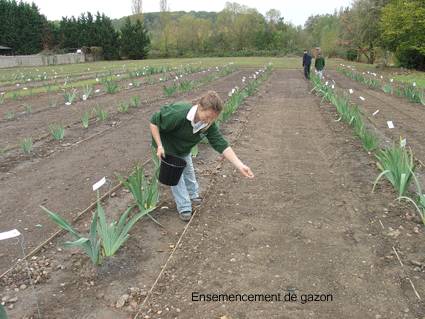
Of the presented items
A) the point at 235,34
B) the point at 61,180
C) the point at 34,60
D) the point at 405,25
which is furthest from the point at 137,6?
the point at 61,180

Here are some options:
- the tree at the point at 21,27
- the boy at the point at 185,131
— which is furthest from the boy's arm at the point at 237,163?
the tree at the point at 21,27

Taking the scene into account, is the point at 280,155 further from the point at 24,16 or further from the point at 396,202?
the point at 24,16

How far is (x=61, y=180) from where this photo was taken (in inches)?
189

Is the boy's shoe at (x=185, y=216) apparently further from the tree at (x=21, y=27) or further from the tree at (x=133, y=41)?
the tree at (x=21, y=27)

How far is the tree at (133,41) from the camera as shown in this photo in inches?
1698

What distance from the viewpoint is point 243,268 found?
295 centimetres

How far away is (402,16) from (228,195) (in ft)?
69.6

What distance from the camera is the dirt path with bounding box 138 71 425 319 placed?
2547 millimetres

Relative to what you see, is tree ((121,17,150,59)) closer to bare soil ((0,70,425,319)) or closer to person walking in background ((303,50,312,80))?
person walking in background ((303,50,312,80))

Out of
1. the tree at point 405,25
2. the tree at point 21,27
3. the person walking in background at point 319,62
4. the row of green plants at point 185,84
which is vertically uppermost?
the tree at point 21,27

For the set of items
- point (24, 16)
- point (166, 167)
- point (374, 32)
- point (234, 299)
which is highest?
point (24, 16)

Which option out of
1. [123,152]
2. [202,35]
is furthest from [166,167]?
[202,35]

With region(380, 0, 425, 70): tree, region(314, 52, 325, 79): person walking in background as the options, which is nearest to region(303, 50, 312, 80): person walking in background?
region(314, 52, 325, 79): person walking in background

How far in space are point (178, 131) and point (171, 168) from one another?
31 centimetres
